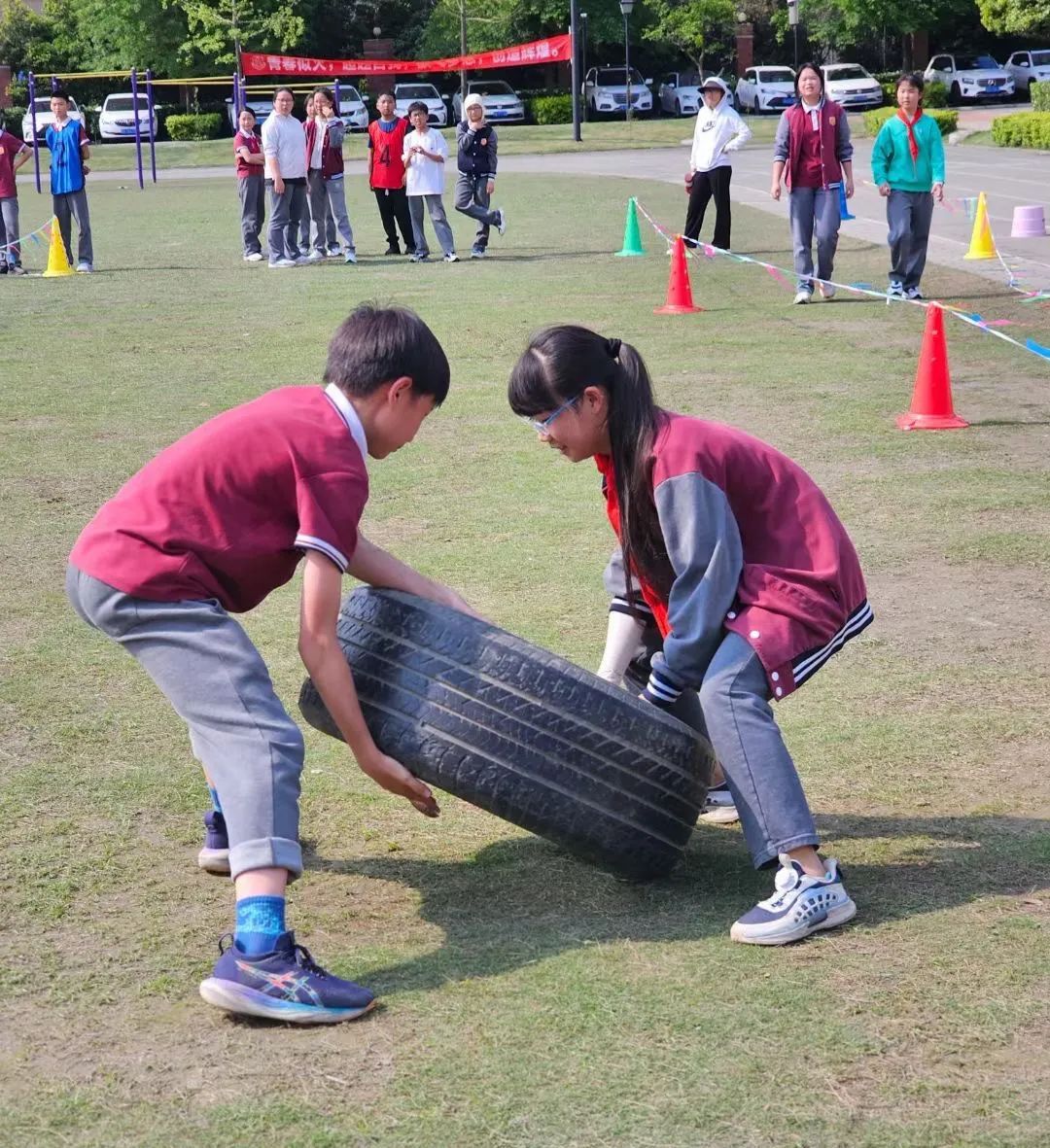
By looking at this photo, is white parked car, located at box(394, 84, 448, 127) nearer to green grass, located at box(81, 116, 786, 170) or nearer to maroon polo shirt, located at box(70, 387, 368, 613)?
green grass, located at box(81, 116, 786, 170)

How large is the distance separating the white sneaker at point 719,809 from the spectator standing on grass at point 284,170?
15.4 m

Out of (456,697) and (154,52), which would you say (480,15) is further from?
(456,697)

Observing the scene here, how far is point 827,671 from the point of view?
5.54 metres

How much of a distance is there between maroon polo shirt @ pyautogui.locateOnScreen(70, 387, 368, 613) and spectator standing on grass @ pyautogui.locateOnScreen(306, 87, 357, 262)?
15.9m

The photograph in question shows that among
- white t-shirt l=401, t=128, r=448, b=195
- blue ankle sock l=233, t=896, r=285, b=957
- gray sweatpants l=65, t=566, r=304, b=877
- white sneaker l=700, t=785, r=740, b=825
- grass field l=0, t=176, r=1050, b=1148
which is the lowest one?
white sneaker l=700, t=785, r=740, b=825

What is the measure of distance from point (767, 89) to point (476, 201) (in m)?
34.0

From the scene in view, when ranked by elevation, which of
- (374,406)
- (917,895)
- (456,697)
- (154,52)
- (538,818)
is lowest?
(917,895)

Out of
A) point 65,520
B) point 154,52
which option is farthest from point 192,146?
point 65,520

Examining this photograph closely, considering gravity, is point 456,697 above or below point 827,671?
above

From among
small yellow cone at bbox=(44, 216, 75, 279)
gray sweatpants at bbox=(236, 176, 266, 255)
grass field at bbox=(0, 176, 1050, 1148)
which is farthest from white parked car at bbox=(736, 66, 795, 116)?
grass field at bbox=(0, 176, 1050, 1148)

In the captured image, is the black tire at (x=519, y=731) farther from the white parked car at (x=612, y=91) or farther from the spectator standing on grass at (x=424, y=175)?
the white parked car at (x=612, y=91)

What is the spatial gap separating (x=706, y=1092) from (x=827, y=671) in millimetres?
2727

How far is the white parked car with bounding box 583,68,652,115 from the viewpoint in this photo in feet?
177

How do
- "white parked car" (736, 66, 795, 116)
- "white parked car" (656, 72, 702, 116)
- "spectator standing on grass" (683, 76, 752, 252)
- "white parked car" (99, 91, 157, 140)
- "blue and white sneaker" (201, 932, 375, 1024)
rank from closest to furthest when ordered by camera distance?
1. "blue and white sneaker" (201, 932, 375, 1024)
2. "spectator standing on grass" (683, 76, 752, 252)
3. "white parked car" (99, 91, 157, 140)
4. "white parked car" (736, 66, 795, 116)
5. "white parked car" (656, 72, 702, 116)
